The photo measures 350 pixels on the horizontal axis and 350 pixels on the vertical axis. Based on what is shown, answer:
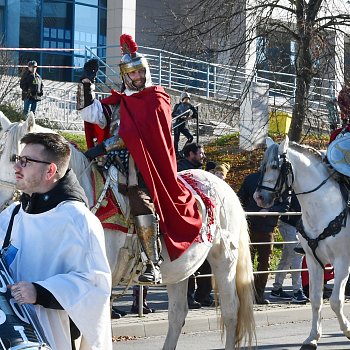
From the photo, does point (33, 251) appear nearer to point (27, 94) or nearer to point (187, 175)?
point (187, 175)

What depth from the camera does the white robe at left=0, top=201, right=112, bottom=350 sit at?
4.77 metres

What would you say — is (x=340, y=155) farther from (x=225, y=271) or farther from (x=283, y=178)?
(x=225, y=271)

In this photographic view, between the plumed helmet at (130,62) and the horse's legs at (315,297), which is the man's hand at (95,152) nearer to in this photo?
the plumed helmet at (130,62)

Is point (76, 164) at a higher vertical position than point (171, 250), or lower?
higher

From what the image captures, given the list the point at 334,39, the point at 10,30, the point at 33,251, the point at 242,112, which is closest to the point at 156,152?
the point at 33,251

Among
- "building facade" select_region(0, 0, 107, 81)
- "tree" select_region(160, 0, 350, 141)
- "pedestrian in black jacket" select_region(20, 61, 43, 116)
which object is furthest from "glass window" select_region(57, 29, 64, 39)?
"tree" select_region(160, 0, 350, 141)

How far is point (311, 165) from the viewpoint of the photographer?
1098 centimetres

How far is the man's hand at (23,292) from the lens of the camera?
4.51m

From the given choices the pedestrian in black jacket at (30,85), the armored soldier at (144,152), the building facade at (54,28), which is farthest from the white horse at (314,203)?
the building facade at (54,28)

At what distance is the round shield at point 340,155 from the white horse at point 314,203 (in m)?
0.16

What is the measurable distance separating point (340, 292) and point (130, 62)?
3.77 m

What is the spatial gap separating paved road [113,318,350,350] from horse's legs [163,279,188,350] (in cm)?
130

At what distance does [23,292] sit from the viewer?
14.8ft

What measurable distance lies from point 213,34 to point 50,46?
1435 centimetres
